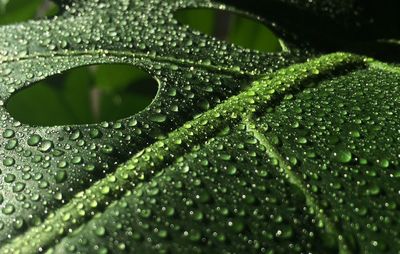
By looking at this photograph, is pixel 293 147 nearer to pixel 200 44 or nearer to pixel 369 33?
pixel 200 44

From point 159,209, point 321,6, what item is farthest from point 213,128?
point 321,6

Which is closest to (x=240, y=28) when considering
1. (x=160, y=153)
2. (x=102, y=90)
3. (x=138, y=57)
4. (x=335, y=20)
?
(x=102, y=90)

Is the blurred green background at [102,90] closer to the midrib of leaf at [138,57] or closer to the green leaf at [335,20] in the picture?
the green leaf at [335,20]

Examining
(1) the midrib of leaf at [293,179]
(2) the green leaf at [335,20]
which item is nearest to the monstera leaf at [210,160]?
(1) the midrib of leaf at [293,179]

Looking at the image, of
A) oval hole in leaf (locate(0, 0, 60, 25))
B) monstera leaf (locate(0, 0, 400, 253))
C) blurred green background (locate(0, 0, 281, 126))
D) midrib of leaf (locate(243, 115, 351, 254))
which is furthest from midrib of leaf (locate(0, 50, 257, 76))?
blurred green background (locate(0, 0, 281, 126))

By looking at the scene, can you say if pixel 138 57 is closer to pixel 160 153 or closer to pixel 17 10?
pixel 160 153

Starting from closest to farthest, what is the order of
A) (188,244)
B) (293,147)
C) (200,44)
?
1. (188,244)
2. (293,147)
3. (200,44)
